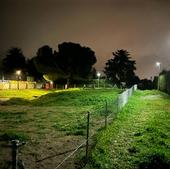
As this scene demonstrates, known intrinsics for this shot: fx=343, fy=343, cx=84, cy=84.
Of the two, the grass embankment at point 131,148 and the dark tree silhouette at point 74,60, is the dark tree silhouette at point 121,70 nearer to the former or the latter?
the dark tree silhouette at point 74,60

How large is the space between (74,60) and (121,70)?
24252 mm

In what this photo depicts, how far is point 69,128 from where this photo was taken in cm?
1547

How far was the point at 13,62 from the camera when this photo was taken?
357 ft

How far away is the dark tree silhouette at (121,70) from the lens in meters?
99.8

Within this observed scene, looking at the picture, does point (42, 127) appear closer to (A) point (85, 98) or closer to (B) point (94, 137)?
(B) point (94, 137)

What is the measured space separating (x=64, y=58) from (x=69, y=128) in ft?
213

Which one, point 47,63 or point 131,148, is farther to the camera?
point 47,63

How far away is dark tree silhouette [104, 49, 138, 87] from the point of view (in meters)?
99.8

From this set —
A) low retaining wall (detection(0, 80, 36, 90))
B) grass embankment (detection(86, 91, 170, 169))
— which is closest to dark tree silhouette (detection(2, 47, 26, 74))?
low retaining wall (detection(0, 80, 36, 90))

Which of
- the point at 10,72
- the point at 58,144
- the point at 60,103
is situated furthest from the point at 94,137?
the point at 10,72

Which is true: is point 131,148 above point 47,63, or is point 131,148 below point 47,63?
below

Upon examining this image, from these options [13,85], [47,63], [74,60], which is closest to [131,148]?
[13,85]

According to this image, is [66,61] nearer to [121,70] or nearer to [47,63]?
[47,63]

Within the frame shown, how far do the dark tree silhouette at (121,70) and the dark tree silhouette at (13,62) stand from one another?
1075 inches
